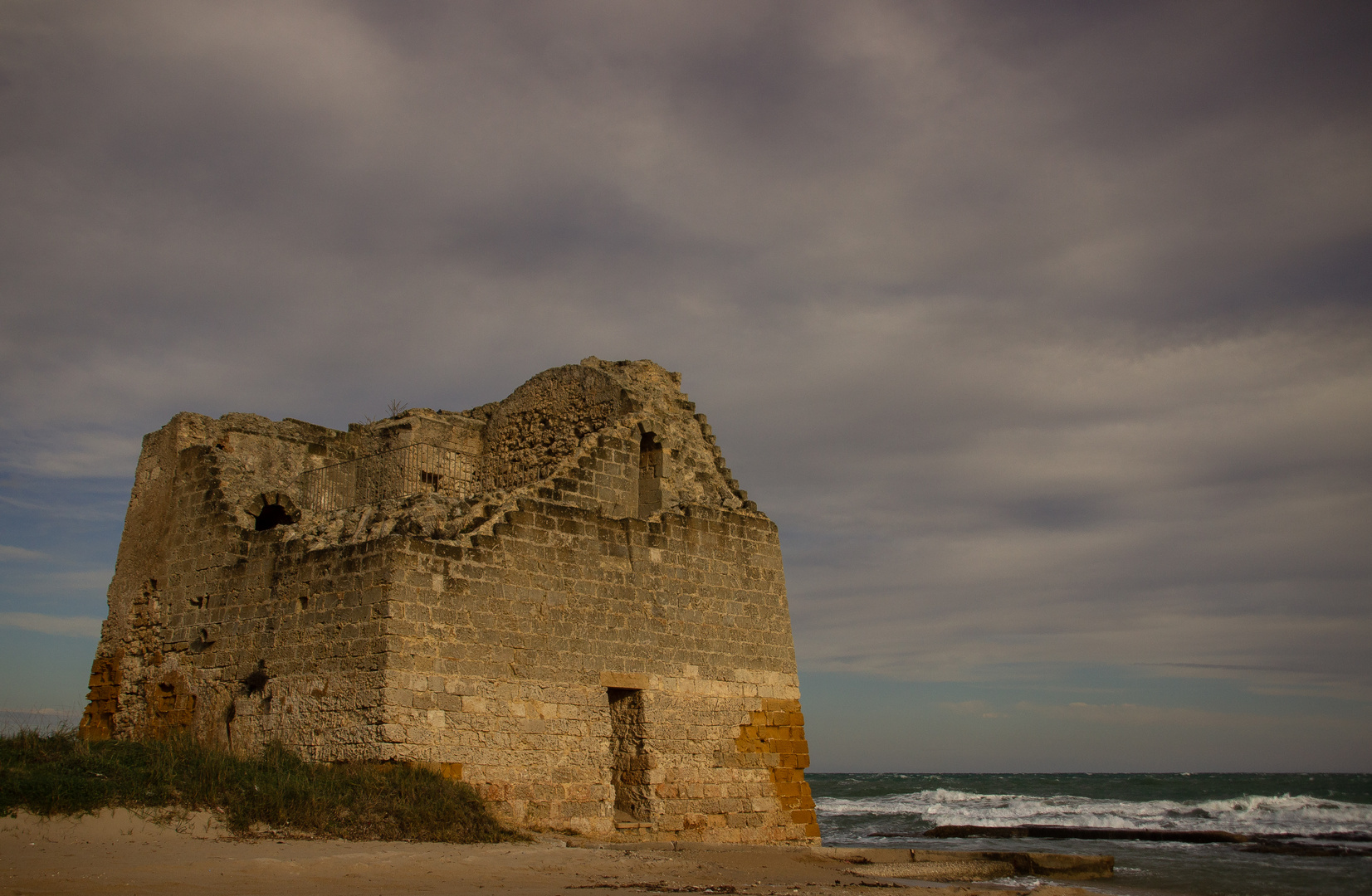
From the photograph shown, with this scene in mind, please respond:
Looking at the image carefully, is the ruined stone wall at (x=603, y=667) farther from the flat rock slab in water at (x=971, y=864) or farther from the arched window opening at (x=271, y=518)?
the arched window opening at (x=271, y=518)

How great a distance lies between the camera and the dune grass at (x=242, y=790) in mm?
8188

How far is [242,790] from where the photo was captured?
8.80 meters

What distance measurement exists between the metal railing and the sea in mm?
8749

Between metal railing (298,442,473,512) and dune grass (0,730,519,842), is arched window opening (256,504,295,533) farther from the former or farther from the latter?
dune grass (0,730,519,842)

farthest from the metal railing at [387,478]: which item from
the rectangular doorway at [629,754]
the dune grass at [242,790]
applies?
the dune grass at [242,790]

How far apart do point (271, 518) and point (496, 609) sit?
3.98m

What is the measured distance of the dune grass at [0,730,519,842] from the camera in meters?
8.19

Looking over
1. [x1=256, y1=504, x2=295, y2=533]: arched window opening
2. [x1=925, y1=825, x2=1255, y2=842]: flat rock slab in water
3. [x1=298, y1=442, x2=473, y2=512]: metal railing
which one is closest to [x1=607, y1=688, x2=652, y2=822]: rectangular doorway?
[x1=298, y1=442, x2=473, y2=512]: metal railing

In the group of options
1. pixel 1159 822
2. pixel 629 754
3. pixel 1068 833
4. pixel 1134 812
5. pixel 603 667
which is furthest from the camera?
pixel 1134 812

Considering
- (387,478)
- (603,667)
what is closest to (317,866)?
(603,667)

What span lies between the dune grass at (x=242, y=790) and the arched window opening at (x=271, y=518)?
3564 millimetres

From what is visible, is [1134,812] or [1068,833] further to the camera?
[1134,812]

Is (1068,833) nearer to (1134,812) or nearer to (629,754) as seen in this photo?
(1134,812)

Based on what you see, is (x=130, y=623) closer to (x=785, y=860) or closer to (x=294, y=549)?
(x=294, y=549)
